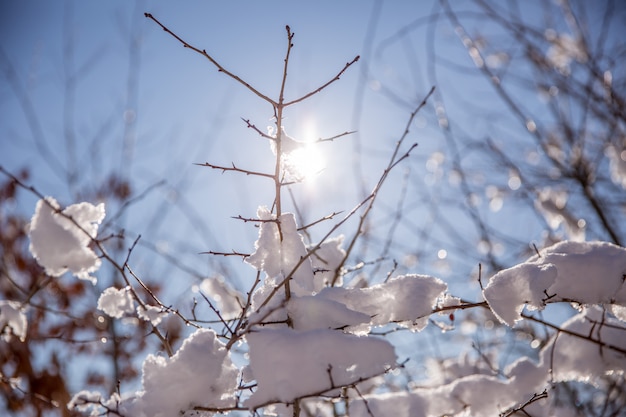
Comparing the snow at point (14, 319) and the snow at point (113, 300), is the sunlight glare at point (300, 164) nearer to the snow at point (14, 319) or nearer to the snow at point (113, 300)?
the snow at point (113, 300)

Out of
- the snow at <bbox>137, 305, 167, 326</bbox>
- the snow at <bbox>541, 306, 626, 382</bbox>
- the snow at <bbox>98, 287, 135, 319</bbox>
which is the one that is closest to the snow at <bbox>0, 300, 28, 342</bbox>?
the snow at <bbox>98, 287, 135, 319</bbox>

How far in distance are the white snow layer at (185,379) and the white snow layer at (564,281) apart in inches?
32.8

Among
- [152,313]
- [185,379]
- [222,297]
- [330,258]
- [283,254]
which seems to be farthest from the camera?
[222,297]

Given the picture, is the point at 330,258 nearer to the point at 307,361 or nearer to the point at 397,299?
the point at 397,299

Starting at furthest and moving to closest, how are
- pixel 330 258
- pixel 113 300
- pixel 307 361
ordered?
pixel 330 258, pixel 113 300, pixel 307 361

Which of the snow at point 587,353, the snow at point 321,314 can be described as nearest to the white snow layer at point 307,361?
the snow at point 321,314

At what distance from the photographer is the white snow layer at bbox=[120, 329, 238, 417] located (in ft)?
4.07

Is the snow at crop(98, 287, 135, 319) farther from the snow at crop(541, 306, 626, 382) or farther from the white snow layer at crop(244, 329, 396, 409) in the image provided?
the snow at crop(541, 306, 626, 382)


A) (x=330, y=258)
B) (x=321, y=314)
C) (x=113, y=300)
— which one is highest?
(x=330, y=258)

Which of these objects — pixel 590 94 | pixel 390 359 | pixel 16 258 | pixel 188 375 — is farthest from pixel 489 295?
pixel 16 258

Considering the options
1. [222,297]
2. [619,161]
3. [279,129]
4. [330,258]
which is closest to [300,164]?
[279,129]

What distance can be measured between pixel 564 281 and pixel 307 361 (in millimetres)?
898

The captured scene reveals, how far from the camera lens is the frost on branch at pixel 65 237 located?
154 centimetres

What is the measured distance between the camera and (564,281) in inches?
56.7
